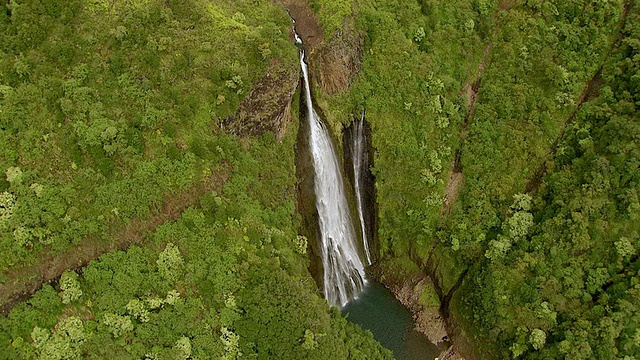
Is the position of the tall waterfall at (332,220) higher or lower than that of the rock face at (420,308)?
higher

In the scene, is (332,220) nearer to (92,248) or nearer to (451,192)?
(451,192)

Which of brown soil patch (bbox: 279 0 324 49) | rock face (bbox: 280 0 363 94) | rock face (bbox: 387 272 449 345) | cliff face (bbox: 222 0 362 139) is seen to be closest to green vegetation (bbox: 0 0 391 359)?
cliff face (bbox: 222 0 362 139)

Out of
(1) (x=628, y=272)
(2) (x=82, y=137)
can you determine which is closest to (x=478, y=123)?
(1) (x=628, y=272)

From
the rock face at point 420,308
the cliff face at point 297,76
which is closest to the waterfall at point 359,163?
the rock face at point 420,308

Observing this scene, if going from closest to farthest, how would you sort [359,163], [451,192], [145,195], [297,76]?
1. [145,195]
2. [297,76]
3. [451,192]
4. [359,163]

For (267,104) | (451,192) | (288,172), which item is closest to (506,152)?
(451,192)

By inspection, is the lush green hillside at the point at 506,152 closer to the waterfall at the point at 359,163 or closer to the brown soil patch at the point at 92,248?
the waterfall at the point at 359,163
